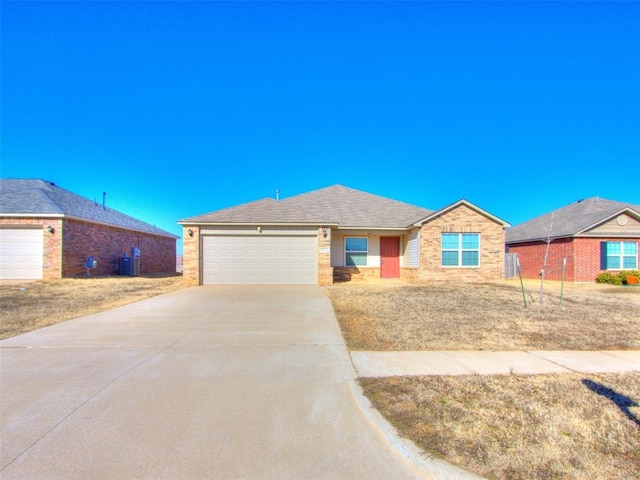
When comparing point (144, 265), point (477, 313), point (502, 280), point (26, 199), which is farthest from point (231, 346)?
point (144, 265)

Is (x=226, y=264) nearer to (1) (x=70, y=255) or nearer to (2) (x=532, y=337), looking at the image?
(1) (x=70, y=255)

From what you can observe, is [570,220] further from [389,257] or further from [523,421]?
[523,421]

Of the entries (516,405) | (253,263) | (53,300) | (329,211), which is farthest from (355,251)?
(516,405)

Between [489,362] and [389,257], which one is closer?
[489,362]

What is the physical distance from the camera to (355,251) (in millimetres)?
19938

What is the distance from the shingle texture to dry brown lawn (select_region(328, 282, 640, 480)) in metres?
9.55

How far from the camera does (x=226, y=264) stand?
16.4 meters

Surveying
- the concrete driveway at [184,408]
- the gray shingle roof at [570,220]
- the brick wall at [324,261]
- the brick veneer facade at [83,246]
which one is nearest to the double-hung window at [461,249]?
the gray shingle roof at [570,220]

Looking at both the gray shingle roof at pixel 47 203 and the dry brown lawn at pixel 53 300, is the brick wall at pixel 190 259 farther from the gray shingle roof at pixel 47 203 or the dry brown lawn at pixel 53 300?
the gray shingle roof at pixel 47 203

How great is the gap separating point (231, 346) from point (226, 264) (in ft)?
34.6

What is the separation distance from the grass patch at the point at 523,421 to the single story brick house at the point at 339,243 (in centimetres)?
1223

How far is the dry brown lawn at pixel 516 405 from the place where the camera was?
2.87 m

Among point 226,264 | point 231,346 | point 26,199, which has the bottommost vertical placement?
point 231,346

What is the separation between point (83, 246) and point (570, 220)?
91.7 ft
